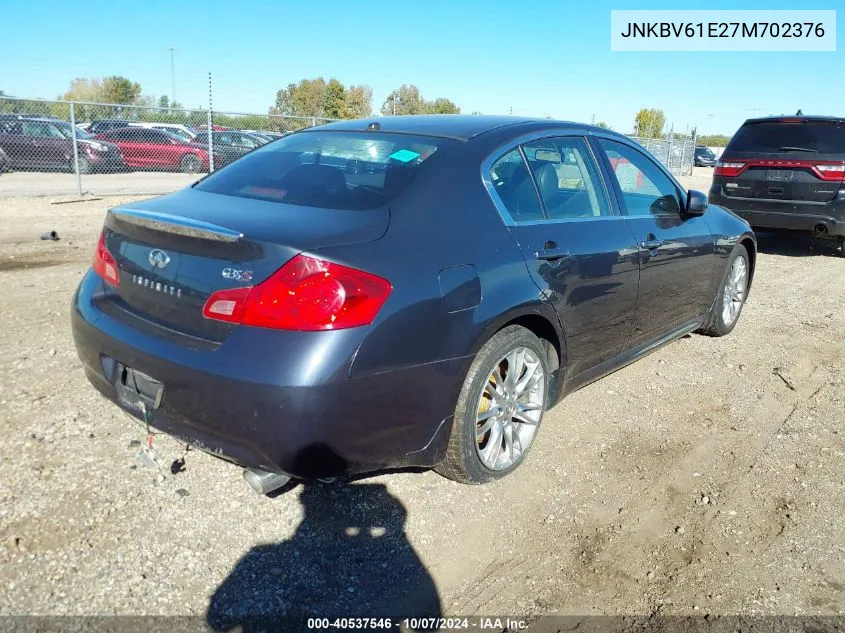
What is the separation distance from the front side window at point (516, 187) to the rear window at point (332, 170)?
28 centimetres

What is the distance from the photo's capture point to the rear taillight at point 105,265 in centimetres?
280

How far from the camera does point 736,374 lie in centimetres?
472

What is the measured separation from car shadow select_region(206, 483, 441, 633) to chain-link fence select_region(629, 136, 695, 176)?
75.0ft

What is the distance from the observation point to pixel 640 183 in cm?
425

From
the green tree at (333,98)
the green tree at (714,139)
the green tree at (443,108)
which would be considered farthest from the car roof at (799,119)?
the green tree at (714,139)

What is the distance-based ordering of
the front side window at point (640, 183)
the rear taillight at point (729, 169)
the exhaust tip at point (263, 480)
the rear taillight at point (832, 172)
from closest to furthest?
1. the exhaust tip at point (263, 480)
2. the front side window at point (640, 183)
3. the rear taillight at point (832, 172)
4. the rear taillight at point (729, 169)

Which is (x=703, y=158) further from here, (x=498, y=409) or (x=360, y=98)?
(x=498, y=409)

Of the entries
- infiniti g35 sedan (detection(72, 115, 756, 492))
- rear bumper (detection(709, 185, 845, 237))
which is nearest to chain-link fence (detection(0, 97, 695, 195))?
rear bumper (detection(709, 185, 845, 237))

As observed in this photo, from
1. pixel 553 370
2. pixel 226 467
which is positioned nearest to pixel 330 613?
pixel 226 467

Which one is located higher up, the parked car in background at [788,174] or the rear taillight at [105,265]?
the parked car in background at [788,174]

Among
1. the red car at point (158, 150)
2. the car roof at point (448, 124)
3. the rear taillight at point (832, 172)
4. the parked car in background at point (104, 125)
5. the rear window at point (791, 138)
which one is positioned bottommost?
the rear taillight at point (832, 172)

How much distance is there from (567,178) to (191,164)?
1625cm

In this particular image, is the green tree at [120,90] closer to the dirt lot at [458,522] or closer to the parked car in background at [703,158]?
the parked car in background at [703,158]

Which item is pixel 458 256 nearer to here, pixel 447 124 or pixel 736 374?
pixel 447 124
